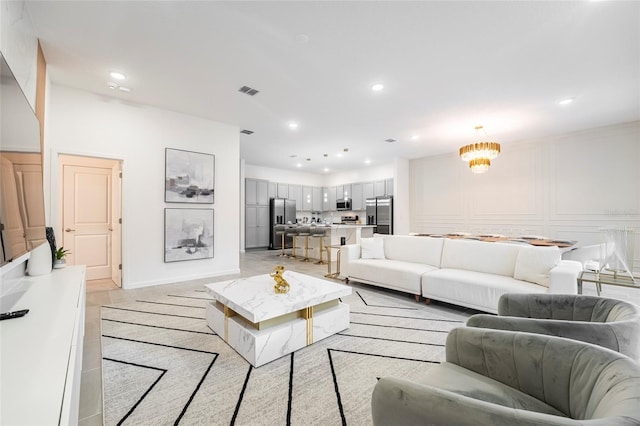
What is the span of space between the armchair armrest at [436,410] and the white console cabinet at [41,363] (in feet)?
3.01

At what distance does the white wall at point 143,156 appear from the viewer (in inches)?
149

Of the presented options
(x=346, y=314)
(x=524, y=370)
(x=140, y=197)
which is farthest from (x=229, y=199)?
(x=524, y=370)

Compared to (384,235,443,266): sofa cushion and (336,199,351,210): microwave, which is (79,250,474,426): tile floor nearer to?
(384,235,443,266): sofa cushion

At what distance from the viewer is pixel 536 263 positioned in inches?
119

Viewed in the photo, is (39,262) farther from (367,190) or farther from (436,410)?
(367,190)

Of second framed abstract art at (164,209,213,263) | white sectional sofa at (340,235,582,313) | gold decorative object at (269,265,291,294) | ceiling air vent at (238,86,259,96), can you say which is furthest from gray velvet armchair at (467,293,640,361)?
second framed abstract art at (164,209,213,263)

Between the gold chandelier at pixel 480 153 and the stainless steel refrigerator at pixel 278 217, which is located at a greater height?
the gold chandelier at pixel 480 153

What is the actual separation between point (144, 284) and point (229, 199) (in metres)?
1.95

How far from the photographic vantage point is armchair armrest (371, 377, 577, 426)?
695 mm

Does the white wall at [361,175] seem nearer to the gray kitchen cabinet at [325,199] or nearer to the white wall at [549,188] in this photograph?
the gray kitchen cabinet at [325,199]

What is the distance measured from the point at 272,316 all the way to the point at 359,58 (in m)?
2.82

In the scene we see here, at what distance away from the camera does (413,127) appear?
5469 mm

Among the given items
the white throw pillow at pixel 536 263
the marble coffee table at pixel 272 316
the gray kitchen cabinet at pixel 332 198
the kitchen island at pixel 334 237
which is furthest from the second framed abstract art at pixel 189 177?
the gray kitchen cabinet at pixel 332 198

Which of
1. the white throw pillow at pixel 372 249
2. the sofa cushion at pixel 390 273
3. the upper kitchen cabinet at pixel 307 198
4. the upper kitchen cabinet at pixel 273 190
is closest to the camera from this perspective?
the sofa cushion at pixel 390 273
